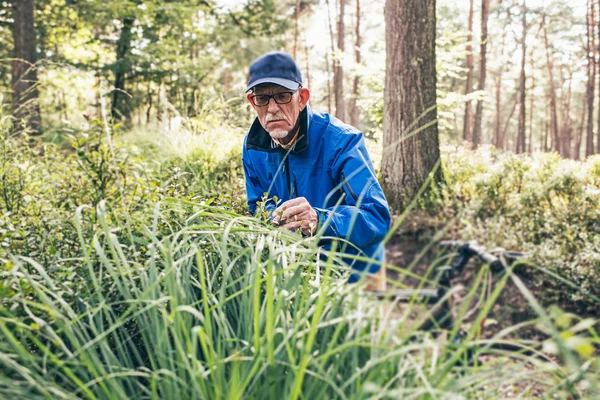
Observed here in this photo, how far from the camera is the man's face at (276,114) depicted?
2.84 m

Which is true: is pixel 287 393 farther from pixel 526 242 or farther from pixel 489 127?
pixel 489 127

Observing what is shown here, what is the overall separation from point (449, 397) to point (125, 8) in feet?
54.2

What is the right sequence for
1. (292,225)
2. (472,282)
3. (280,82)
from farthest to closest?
(472,282) < (280,82) < (292,225)

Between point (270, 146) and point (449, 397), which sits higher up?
point (270, 146)

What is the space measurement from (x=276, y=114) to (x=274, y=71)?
0.24m

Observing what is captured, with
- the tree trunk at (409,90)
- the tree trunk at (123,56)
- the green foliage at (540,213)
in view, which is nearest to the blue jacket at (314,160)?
the green foliage at (540,213)

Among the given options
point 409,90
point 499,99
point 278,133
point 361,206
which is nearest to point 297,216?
point 361,206

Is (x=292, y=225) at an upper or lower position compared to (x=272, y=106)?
lower

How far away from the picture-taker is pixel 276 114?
2.87 m

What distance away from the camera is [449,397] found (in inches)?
33.5

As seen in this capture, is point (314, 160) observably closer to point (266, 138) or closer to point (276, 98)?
point (266, 138)

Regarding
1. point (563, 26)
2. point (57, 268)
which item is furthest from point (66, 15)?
point (563, 26)

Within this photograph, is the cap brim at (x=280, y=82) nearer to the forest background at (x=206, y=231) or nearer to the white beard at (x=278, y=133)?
the white beard at (x=278, y=133)

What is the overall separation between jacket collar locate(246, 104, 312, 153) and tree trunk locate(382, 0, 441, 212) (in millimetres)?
4622
